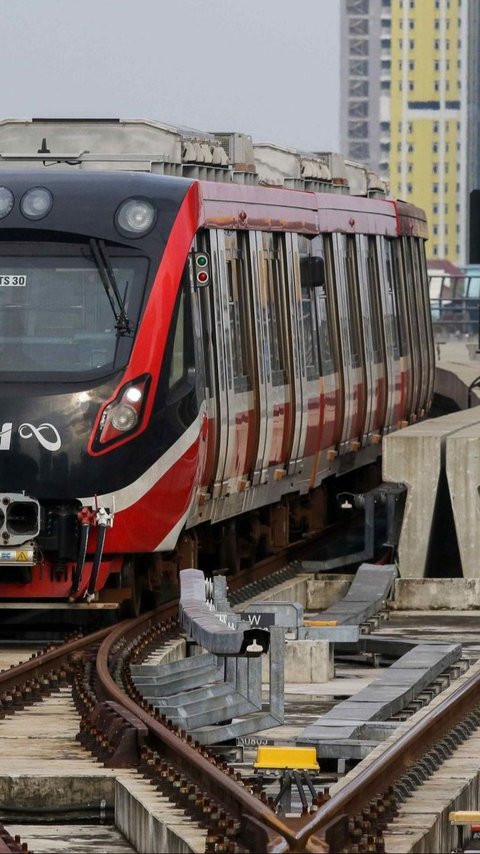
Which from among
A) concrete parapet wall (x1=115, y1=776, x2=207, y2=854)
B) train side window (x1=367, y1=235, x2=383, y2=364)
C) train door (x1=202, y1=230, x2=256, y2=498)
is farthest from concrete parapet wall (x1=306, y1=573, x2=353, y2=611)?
concrete parapet wall (x1=115, y1=776, x2=207, y2=854)

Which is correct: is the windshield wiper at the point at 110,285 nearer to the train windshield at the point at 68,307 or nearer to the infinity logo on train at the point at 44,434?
the train windshield at the point at 68,307

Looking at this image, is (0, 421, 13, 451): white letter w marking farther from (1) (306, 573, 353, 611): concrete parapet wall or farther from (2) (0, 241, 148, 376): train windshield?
(1) (306, 573, 353, 611): concrete parapet wall

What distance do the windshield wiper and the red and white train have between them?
14mm

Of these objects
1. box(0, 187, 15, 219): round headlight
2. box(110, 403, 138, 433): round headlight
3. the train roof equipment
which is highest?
the train roof equipment

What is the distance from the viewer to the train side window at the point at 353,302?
76.7 ft

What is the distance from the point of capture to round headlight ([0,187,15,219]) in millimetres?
15898

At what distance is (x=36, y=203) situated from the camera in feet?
52.1

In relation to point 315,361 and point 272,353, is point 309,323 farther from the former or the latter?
point 272,353

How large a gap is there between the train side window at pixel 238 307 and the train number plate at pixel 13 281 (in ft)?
7.75

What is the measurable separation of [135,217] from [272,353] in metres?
3.80

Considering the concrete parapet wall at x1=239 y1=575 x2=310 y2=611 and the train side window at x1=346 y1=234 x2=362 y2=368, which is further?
the train side window at x1=346 y1=234 x2=362 y2=368

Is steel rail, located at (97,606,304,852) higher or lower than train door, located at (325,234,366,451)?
lower

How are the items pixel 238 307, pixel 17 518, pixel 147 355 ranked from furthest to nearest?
pixel 238 307
pixel 147 355
pixel 17 518

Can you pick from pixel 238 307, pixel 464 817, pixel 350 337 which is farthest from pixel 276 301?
pixel 464 817
